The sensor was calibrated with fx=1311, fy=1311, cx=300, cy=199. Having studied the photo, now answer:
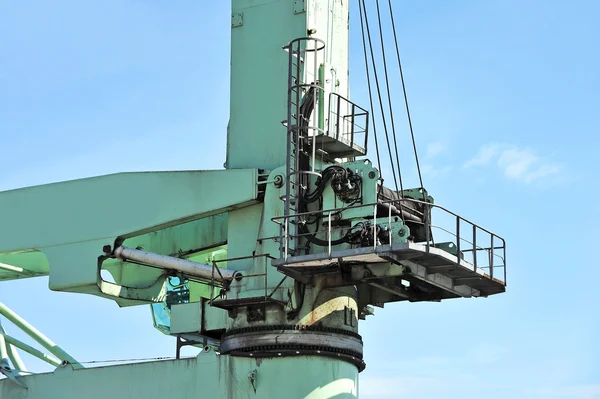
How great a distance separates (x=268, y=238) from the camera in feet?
66.0

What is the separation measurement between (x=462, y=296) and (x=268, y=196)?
3.59 meters

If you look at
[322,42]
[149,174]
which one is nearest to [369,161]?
[322,42]

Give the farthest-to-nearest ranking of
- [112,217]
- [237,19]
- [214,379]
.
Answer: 1. [237,19]
2. [112,217]
3. [214,379]

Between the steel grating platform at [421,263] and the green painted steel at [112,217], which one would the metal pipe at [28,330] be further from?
the steel grating platform at [421,263]

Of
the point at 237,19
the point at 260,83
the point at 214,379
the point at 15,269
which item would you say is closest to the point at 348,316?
the point at 214,379

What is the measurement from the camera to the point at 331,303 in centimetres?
2086

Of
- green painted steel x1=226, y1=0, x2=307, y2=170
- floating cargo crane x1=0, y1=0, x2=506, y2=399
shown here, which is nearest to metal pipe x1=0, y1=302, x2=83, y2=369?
floating cargo crane x1=0, y1=0, x2=506, y2=399

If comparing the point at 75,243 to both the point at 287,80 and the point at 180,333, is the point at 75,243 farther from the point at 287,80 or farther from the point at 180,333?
the point at 287,80

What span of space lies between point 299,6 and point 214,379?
20.6 ft

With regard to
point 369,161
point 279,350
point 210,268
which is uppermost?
point 369,161

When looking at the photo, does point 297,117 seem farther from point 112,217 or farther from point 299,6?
point 112,217

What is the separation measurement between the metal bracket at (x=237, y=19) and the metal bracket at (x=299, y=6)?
3.63 ft

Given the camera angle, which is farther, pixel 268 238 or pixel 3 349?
pixel 3 349

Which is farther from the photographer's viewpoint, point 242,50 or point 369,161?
point 242,50
